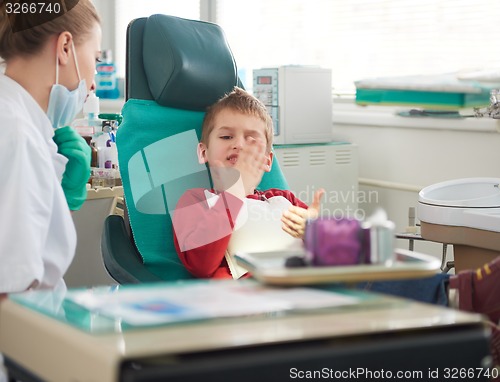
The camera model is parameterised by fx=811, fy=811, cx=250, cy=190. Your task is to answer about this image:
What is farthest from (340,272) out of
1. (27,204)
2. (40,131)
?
(40,131)

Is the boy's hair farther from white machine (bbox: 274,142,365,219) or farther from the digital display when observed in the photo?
the digital display

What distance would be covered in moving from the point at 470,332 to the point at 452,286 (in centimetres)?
55

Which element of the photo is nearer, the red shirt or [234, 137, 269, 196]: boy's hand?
the red shirt

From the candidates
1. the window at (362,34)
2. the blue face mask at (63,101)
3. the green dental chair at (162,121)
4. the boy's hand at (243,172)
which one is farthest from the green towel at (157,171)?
the window at (362,34)

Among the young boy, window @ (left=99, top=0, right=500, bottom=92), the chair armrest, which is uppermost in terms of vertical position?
window @ (left=99, top=0, right=500, bottom=92)

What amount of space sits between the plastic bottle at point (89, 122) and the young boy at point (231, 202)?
69 cm

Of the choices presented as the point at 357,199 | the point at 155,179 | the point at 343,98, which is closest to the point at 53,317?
the point at 155,179

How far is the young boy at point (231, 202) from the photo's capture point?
6.72ft

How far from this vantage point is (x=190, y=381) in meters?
0.84

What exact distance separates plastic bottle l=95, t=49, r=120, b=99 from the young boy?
2.64 m

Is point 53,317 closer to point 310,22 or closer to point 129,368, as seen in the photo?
point 129,368

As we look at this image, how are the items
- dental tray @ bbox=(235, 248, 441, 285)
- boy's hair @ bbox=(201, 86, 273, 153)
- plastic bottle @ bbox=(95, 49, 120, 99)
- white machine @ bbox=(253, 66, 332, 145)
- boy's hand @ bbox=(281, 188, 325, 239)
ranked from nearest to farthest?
1. dental tray @ bbox=(235, 248, 441, 285)
2. boy's hand @ bbox=(281, 188, 325, 239)
3. boy's hair @ bbox=(201, 86, 273, 153)
4. white machine @ bbox=(253, 66, 332, 145)
5. plastic bottle @ bbox=(95, 49, 120, 99)

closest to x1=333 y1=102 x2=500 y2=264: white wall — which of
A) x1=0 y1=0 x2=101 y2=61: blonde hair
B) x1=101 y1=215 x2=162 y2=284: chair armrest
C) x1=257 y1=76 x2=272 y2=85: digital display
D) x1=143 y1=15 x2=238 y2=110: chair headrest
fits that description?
x1=257 y1=76 x2=272 y2=85: digital display

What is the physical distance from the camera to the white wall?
2.83 m
